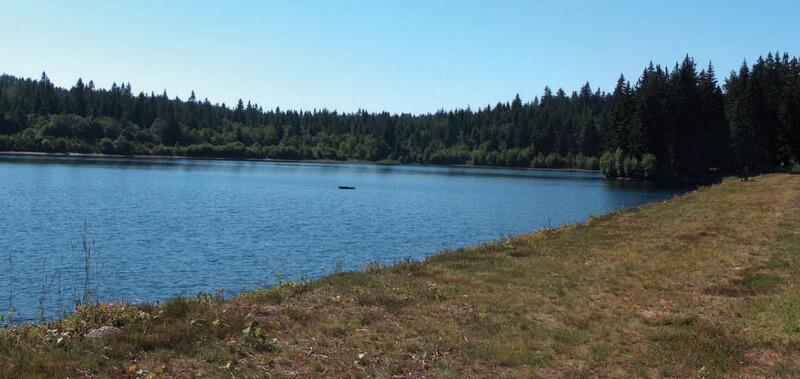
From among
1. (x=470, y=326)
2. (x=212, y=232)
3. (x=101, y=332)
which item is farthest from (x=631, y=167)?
(x=101, y=332)

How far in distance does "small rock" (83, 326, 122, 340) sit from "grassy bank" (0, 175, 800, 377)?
5.9 inches

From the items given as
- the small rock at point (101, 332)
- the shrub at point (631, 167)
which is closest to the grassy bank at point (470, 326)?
the small rock at point (101, 332)

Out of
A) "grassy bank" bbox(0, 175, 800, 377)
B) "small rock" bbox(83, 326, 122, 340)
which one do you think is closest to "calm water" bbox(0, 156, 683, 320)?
"grassy bank" bbox(0, 175, 800, 377)

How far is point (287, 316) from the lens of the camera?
43.5 feet

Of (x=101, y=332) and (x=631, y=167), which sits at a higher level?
(x=631, y=167)

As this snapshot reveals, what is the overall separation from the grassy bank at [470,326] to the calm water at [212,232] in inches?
311

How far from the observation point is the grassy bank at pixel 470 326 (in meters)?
10.5

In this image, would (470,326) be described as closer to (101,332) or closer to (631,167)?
(101,332)

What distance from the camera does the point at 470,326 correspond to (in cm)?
1321

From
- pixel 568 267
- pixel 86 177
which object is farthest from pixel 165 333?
pixel 86 177

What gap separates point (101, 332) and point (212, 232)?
111 ft

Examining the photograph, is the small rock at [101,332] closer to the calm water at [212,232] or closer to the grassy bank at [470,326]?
the grassy bank at [470,326]

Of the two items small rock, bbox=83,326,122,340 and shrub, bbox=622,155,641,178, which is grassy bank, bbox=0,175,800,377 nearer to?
small rock, bbox=83,326,122,340

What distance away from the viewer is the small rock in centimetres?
1105
